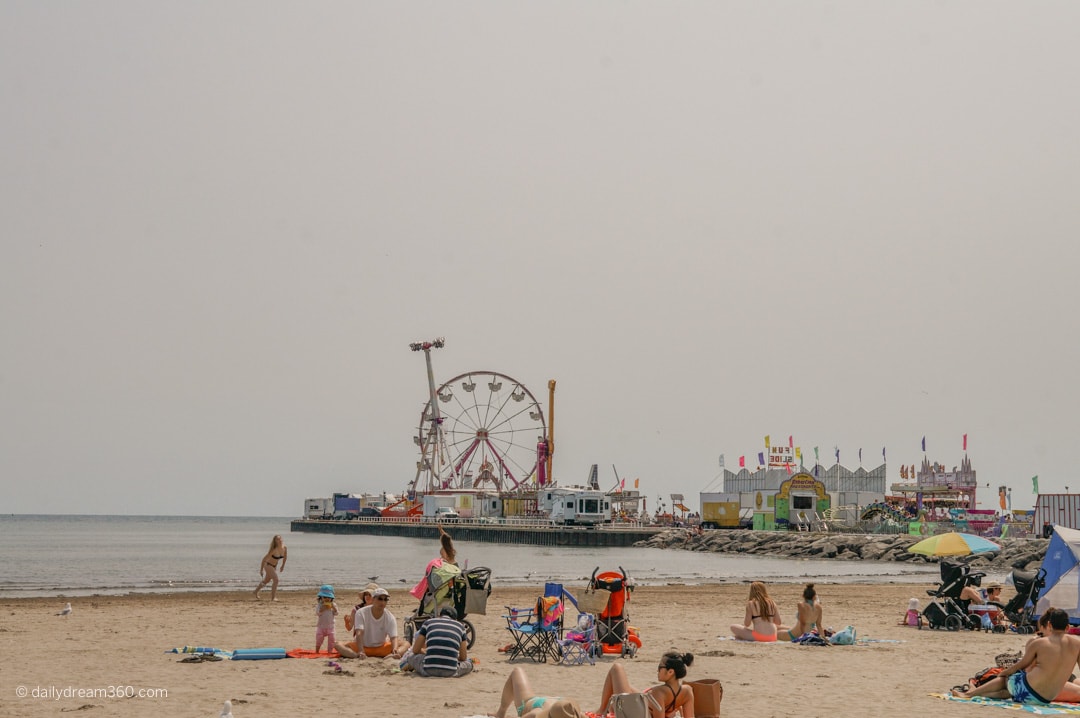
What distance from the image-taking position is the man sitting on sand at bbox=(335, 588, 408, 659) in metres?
10.7

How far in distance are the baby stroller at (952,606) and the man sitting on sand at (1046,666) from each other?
5325 mm

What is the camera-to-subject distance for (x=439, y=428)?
306 ft

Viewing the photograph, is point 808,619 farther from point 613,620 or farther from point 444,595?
point 444,595

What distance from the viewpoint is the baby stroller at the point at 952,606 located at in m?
14.1

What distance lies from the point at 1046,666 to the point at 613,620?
4.25 m

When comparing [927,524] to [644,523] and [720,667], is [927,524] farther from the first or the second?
[720,667]

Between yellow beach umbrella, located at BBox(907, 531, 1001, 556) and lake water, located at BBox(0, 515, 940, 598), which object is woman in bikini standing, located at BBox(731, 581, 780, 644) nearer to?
yellow beach umbrella, located at BBox(907, 531, 1001, 556)

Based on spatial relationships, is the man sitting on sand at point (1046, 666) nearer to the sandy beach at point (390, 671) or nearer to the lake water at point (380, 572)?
the sandy beach at point (390, 671)

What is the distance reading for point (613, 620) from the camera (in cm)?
1132

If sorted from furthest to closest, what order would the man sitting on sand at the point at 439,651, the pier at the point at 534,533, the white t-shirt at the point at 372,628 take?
the pier at the point at 534,533 → the white t-shirt at the point at 372,628 → the man sitting on sand at the point at 439,651

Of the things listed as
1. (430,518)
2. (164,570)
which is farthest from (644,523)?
(164,570)

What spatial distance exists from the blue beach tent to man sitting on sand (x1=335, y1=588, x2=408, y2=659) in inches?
335

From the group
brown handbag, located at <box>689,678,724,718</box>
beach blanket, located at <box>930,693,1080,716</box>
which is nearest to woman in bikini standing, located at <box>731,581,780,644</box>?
beach blanket, located at <box>930,693,1080,716</box>

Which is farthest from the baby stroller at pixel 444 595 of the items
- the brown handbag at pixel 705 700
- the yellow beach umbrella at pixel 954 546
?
the yellow beach umbrella at pixel 954 546
